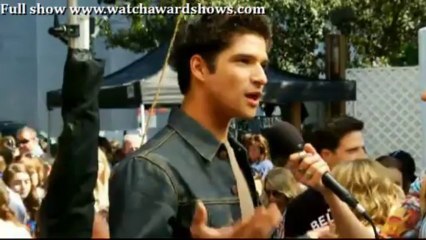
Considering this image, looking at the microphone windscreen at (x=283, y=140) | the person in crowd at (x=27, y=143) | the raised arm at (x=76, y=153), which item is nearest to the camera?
the raised arm at (x=76, y=153)

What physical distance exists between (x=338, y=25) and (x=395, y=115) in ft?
19.8

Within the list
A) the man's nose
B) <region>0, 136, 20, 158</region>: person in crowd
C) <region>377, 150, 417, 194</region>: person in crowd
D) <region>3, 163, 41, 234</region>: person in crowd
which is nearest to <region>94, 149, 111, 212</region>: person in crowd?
<region>3, 163, 41, 234</region>: person in crowd

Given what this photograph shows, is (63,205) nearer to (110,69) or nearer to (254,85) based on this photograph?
(254,85)

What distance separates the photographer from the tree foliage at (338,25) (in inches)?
801

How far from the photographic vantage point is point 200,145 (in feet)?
11.2

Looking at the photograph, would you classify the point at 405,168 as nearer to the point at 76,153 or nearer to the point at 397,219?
the point at 397,219

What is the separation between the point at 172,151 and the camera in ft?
11.1

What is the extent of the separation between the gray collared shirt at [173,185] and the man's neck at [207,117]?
0.02m

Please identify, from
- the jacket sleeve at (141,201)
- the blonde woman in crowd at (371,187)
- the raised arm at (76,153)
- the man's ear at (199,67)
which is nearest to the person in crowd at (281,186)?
the blonde woman in crowd at (371,187)

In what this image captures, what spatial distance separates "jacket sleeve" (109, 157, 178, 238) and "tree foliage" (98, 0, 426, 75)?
53.9ft

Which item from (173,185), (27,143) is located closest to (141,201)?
(173,185)

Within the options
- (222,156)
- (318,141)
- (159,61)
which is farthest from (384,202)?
(159,61)

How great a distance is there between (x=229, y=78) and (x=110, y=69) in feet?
109

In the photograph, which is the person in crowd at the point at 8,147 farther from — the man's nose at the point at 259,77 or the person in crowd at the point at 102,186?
the man's nose at the point at 259,77
